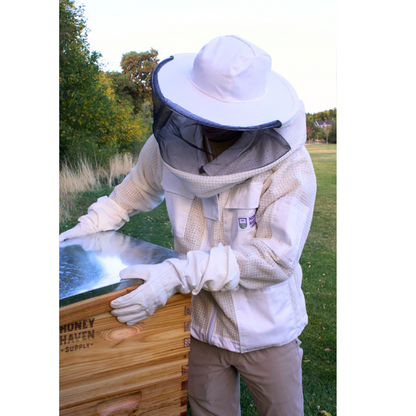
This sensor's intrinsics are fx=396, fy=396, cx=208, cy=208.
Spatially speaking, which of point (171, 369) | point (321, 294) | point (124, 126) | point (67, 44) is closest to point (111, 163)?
point (124, 126)

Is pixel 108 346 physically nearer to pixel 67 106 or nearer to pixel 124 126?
pixel 67 106

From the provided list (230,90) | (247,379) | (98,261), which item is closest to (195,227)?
(98,261)

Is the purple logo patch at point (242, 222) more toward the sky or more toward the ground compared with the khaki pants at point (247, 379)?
more toward the sky

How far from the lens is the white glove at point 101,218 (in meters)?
1.68

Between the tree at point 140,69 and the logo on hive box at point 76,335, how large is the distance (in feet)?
24.0

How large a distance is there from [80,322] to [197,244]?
580mm

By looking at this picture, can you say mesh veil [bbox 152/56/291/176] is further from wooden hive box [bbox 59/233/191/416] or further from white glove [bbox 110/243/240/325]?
wooden hive box [bbox 59/233/191/416]

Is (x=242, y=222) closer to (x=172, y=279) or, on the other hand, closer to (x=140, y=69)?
(x=172, y=279)

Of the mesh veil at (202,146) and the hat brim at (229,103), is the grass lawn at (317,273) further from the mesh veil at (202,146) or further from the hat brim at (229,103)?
the hat brim at (229,103)

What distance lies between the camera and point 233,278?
1204 mm

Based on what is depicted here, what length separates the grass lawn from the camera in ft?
8.87

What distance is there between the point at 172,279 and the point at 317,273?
3826mm

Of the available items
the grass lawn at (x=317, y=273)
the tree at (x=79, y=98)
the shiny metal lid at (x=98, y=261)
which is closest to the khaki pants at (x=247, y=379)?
the shiny metal lid at (x=98, y=261)

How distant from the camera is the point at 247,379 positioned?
5.09ft
